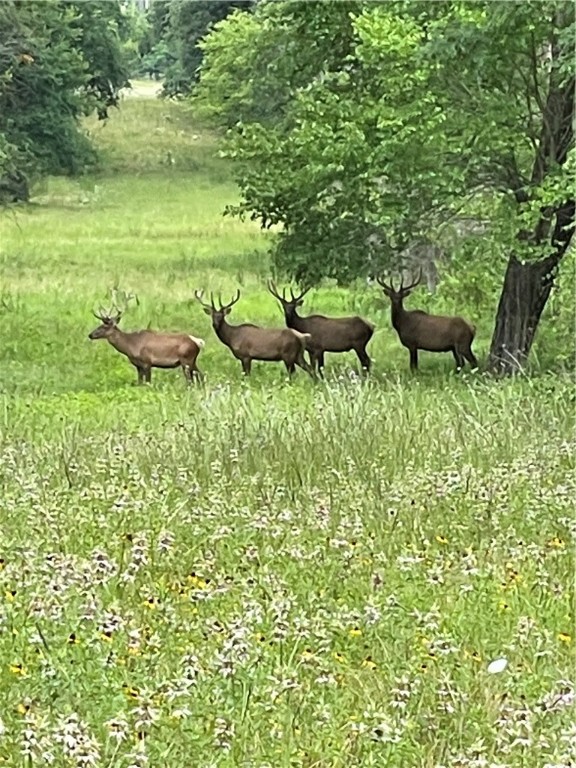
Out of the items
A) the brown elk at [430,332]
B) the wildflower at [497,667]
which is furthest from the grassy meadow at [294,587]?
the brown elk at [430,332]

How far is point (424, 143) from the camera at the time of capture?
13.8m

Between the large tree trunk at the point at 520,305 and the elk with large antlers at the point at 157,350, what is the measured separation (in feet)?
12.2

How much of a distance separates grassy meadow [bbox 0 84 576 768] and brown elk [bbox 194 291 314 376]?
276 inches

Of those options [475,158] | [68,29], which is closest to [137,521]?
[475,158]

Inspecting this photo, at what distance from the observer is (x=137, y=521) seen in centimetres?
513

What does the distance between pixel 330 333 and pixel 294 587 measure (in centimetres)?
1303

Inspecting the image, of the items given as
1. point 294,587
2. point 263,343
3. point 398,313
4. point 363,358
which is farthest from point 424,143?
point 294,587

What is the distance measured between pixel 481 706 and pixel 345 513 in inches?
75.5

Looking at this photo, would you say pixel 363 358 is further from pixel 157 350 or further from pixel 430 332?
pixel 157 350

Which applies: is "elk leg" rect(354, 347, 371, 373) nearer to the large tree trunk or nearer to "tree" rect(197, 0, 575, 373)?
"tree" rect(197, 0, 575, 373)

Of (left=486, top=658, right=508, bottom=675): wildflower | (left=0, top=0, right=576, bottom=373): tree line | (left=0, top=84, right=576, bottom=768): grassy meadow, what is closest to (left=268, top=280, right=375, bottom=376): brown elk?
(left=0, top=0, right=576, bottom=373): tree line

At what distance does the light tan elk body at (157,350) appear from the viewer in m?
16.2

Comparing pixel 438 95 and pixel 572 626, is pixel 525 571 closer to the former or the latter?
pixel 572 626

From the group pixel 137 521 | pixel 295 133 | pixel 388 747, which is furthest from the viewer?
pixel 295 133
